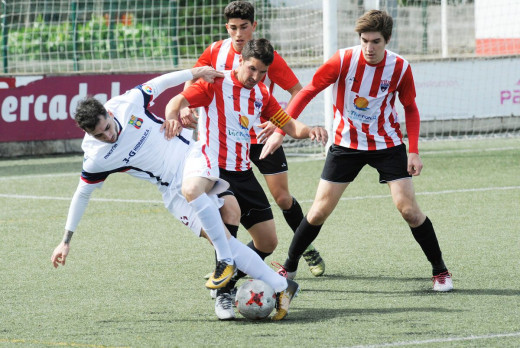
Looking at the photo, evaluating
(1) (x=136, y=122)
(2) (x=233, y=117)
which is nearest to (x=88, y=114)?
(1) (x=136, y=122)

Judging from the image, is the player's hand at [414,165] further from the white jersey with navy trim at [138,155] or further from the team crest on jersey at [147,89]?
the team crest on jersey at [147,89]

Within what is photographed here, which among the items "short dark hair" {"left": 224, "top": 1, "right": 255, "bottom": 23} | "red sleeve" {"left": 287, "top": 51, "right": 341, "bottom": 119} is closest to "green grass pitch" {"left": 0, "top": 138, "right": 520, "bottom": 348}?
"red sleeve" {"left": 287, "top": 51, "right": 341, "bottom": 119}

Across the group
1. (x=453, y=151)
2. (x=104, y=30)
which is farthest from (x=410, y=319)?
(x=104, y=30)

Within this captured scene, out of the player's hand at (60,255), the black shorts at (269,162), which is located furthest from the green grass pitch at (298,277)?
the black shorts at (269,162)

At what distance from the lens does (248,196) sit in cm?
623

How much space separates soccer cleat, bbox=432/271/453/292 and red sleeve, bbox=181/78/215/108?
1.88 m

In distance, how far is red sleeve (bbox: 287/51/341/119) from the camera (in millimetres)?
6301

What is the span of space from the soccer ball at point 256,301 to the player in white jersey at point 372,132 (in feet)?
3.52

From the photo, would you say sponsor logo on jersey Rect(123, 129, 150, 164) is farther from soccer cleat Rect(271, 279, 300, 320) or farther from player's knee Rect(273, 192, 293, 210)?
player's knee Rect(273, 192, 293, 210)

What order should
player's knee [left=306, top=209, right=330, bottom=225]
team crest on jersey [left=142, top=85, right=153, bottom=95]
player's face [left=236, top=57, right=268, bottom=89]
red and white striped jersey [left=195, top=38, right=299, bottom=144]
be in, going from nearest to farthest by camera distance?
team crest on jersey [left=142, top=85, right=153, bottom=95] < player's face [left=236, top=57, right=268, bottom=89] < player's knee [left=306, top=209, right=330, bottom=225] < red and white striped jersey [left=195, top=38, right=299, bottom=144]

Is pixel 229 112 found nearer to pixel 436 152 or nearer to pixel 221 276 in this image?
pixel 221 276

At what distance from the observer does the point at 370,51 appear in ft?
20.1

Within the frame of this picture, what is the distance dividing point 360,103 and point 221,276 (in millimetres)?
1695

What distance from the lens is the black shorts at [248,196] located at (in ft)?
20.4
